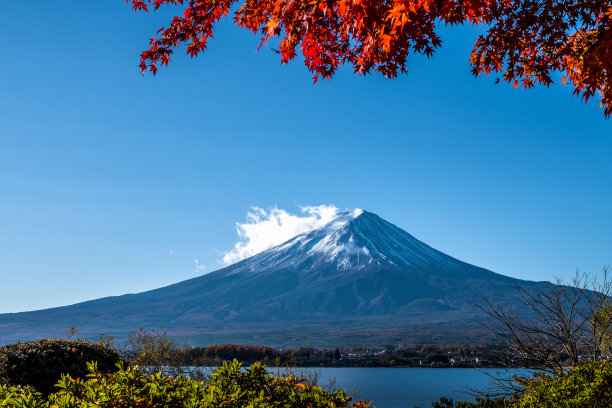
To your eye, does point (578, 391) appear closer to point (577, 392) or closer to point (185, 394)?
point (577, 392)

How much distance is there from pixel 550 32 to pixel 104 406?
8.49m

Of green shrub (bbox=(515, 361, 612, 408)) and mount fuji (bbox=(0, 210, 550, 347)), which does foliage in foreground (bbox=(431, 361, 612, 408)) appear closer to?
green shrub (bbox=(515, 361, 612, 408))

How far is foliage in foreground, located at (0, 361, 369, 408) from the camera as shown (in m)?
3.50

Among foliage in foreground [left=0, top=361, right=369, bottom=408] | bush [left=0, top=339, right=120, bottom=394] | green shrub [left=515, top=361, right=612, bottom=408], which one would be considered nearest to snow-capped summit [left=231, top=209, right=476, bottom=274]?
bush [left=0, top=339, right=120, bottom=394]

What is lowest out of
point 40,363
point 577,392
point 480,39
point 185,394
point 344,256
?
point 577,392

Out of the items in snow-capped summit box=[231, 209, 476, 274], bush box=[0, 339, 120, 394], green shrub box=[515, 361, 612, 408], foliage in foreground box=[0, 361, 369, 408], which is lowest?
green shrub box=[515, 361, 612, 408]

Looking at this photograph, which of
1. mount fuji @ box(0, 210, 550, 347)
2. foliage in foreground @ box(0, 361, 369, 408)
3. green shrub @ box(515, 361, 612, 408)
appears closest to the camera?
foliage in foreground @ box(0, 361, 369, 408)

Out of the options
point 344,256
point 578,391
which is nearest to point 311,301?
point 344,256

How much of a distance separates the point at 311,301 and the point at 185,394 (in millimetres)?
157703

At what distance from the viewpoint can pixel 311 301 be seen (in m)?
159

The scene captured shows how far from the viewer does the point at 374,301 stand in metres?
164

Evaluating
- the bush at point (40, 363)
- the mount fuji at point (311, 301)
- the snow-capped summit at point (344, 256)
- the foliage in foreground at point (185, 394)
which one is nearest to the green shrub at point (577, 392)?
the foliage in foreground at point (185, 394)

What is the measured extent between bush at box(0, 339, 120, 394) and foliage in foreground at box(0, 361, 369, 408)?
7.01m

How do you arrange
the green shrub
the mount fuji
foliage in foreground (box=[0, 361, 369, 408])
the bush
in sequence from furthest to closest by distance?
the mount fuji → the bush → the green shrub → foliage in foreground (box=[0, 361, 369, 408])
